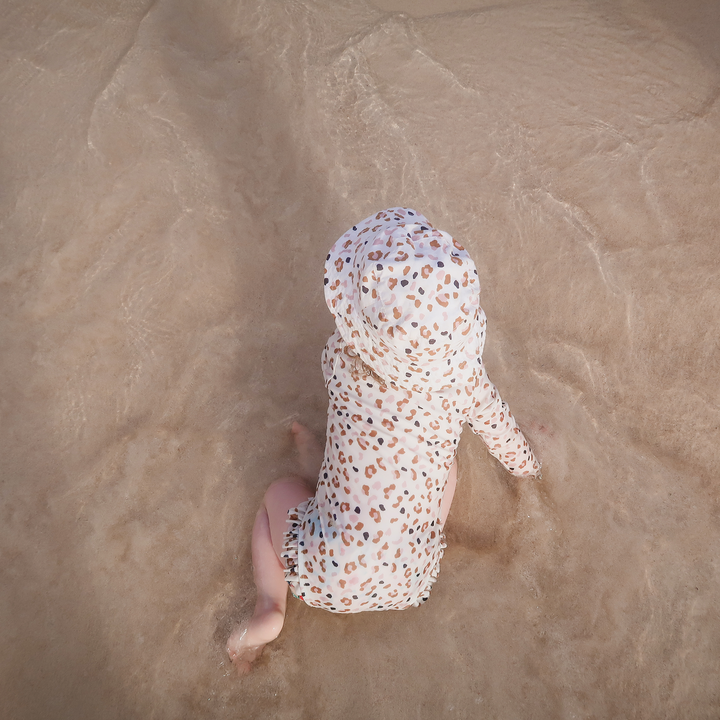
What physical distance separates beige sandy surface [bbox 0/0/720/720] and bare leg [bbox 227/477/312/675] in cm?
7

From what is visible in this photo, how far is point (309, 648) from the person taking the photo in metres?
1.57

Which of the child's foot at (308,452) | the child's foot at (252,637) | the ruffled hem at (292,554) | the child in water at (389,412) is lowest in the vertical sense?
the child's foot at (252,637)

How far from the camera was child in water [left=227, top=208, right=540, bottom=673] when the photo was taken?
3.51 ft

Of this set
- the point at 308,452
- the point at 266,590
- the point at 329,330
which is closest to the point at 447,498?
the point at 308,452

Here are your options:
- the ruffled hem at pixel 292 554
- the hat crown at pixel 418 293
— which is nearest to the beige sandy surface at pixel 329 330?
the ruffled hem at pixel 292 554

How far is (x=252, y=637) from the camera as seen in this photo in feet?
4.86

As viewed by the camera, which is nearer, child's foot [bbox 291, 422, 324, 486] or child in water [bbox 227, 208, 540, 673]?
child in water [bbox 227, 208, 540, 673]

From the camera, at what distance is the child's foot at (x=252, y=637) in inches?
58.1

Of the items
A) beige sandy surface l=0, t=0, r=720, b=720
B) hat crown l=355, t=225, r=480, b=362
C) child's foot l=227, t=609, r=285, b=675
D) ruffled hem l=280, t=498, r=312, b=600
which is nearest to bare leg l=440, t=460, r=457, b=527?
beige sandy surface l=0, t=0, r=720, b=720

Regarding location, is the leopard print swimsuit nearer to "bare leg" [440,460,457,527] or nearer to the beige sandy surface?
"bare leg" [440,460,457,527]

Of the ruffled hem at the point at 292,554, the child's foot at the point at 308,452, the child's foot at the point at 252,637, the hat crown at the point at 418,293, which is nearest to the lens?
the hat crown at the point at 418,293

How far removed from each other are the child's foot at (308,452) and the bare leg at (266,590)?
0.52ft

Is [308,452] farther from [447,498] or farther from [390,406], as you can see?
[390,406]

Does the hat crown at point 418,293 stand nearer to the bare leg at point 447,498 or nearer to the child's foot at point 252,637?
the bare leg at point 447,498
